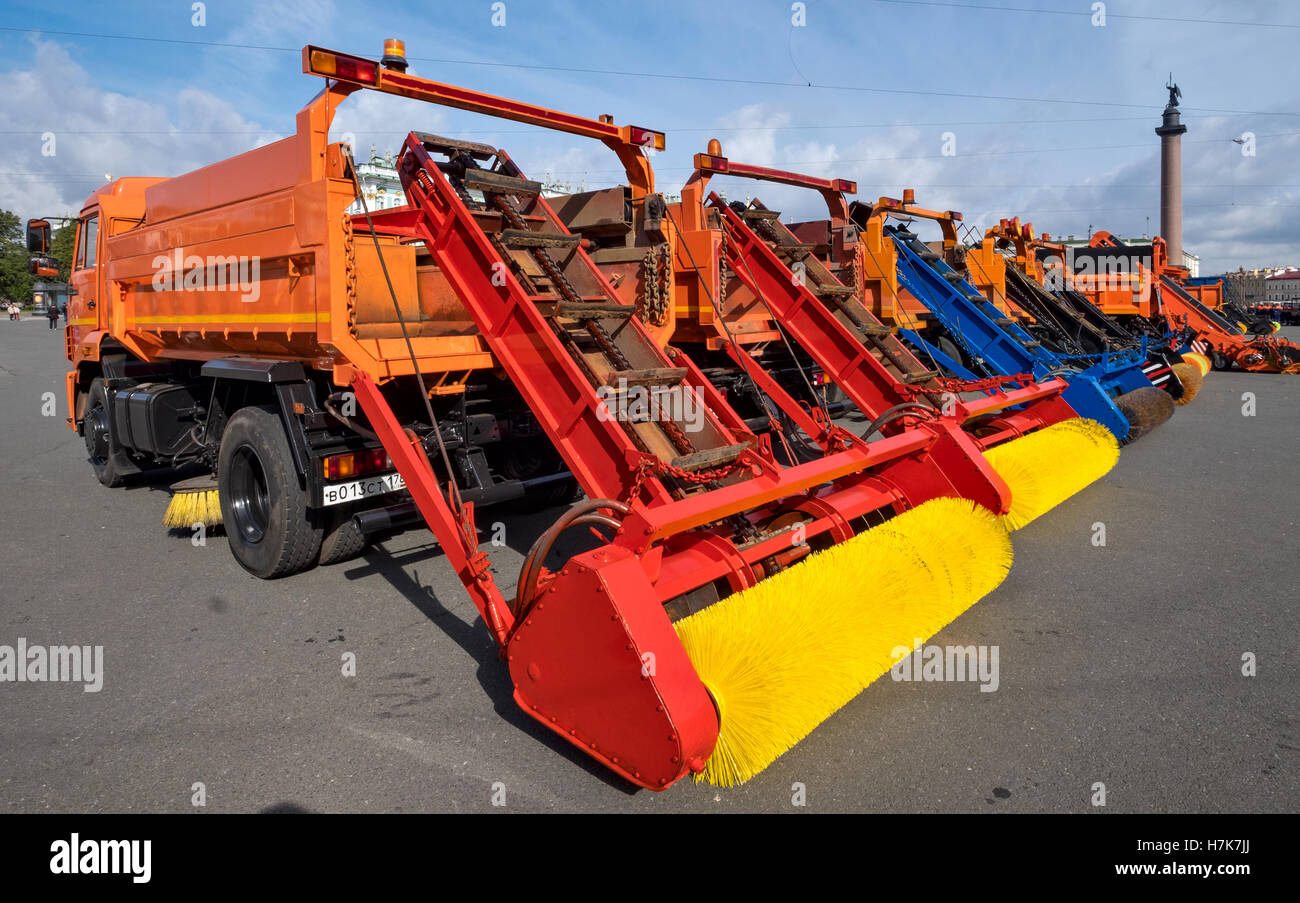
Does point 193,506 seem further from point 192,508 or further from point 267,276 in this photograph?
point 267,276

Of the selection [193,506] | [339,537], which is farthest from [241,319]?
[193,506]

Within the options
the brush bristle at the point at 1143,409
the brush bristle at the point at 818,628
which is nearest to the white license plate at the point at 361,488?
the brush bristle at the point at 818,628

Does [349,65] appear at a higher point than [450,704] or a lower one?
higher

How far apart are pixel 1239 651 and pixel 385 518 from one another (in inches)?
169

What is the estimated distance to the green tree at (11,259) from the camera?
67.9m

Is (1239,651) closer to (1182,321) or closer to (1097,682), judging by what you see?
(1097,682)

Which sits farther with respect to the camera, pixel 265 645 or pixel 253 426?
pixel 253 426

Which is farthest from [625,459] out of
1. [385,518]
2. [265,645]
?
[265,645]

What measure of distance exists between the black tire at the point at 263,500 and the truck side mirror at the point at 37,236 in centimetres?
432

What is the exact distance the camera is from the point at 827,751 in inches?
122

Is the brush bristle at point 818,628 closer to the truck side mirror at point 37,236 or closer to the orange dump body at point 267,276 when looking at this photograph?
the orange dump body at point 267,276

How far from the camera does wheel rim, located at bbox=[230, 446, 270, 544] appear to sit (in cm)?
521

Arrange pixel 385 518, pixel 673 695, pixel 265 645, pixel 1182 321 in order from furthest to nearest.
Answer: pixel 1182 321
pixel 385 518
pixel 265 645
pixel 673 695
